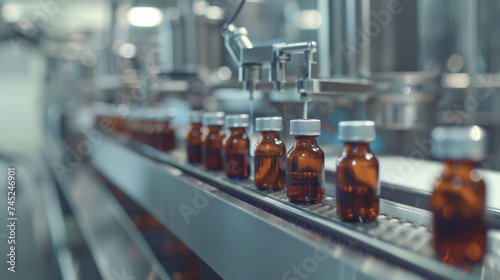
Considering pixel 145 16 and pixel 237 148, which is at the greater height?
pixel 145 16

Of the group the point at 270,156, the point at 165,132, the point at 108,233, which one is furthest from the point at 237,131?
the point at 108,233

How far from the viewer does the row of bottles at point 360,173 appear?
389 mm

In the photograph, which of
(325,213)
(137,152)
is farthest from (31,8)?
(325,213)

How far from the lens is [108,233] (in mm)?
1438

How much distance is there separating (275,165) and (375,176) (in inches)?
8.6

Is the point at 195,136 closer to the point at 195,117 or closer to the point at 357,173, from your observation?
the point at 195,117

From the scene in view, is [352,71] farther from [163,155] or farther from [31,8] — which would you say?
[31,8]

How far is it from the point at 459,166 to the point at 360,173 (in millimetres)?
120

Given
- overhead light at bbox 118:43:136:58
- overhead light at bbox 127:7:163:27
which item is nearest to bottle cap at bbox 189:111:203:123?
overhead light at bbox 118:43:136:58

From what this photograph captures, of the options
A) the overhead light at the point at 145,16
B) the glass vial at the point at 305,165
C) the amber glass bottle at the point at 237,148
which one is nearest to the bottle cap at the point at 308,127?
the glass vial at the point at 305,165

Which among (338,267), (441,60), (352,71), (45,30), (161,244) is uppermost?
(45,30)

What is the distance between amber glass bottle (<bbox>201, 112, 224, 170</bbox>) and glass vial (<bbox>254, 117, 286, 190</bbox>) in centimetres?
20

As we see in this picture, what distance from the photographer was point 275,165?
698 mm

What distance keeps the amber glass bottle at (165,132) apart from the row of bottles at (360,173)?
0.55 metres
